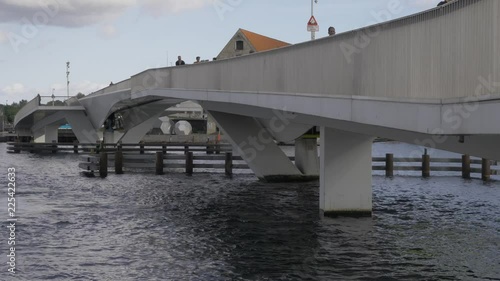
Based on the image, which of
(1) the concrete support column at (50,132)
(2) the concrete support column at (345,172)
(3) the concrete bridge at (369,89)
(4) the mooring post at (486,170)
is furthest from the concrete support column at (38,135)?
(2) the concrete support column at (345,172)

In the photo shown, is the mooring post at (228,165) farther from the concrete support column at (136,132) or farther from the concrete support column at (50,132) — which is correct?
the concrete support column at (50,132)

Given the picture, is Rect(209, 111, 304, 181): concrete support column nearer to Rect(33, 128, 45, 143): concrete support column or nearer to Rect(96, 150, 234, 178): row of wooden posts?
Rect(96, 150, 234, 178): row of wooden posts

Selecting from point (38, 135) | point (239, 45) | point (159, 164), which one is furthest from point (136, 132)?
point (38, 135)

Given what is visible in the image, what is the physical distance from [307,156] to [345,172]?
12.9 meters

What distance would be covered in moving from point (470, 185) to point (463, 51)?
2468 centimetres

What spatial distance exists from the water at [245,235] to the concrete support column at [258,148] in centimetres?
250

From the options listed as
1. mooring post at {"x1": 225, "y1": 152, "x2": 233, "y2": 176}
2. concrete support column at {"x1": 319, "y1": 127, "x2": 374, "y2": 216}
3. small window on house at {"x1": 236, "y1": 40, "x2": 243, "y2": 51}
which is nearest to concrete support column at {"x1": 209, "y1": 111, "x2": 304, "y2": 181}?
mooring post at {"x1": 225, "y1": 152, "x2": 233, "y2": 176}

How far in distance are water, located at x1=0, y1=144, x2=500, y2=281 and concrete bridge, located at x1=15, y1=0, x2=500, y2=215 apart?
261 cm

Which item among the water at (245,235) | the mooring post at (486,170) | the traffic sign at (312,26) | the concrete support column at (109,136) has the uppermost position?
the traffic sign at (312,26)

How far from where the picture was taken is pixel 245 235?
59.8 feet

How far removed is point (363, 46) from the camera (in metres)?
13.5

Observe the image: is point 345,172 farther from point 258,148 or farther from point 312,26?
point 258,148

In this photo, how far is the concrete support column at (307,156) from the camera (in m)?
33.3

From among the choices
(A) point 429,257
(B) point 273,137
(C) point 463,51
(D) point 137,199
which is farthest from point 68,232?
(B) point 273,137
